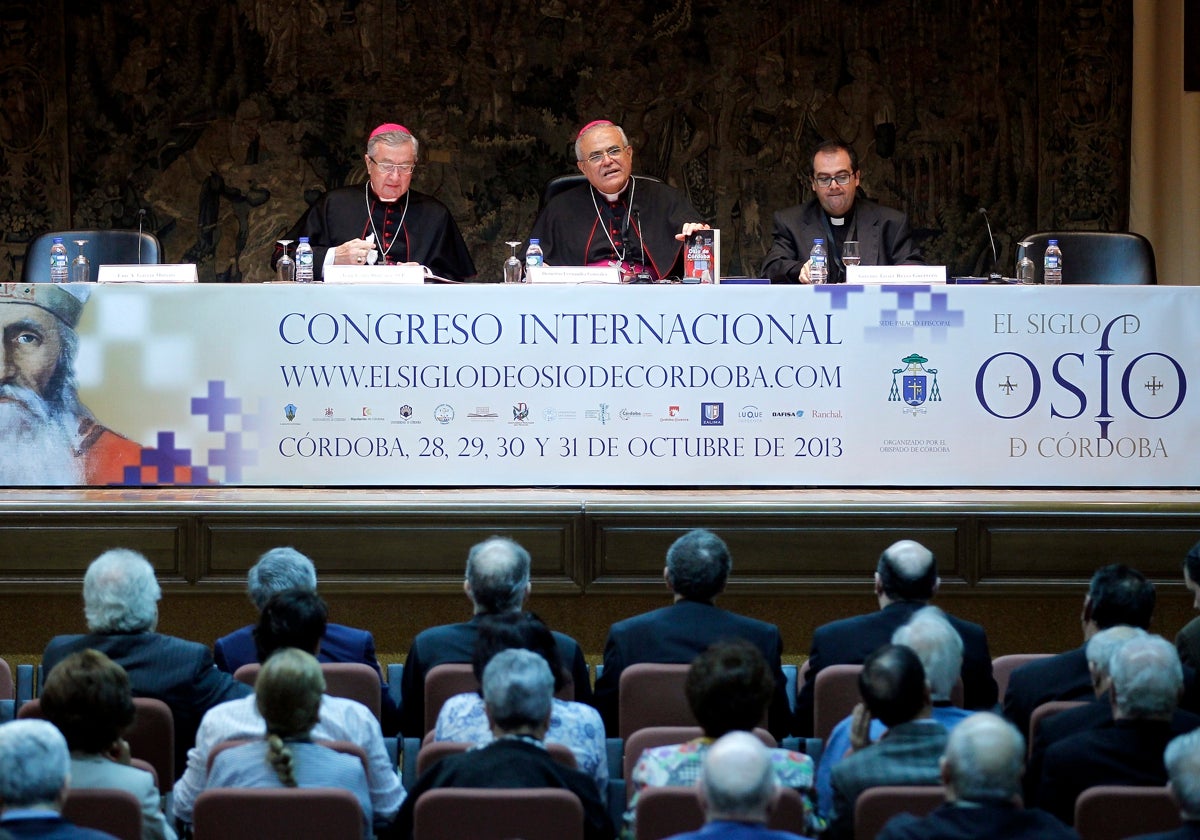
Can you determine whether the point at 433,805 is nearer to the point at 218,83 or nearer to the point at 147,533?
the point at 147,533

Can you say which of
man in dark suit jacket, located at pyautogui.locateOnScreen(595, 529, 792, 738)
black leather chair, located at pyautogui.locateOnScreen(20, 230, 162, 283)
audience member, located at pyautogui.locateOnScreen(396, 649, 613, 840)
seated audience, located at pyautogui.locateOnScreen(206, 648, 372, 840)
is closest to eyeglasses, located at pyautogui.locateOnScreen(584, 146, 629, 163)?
black leather chair, located at pyautogui.locateOnScreen(20, 230, 162, 283)

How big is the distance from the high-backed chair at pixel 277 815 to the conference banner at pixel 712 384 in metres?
3.14

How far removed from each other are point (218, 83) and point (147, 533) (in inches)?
204

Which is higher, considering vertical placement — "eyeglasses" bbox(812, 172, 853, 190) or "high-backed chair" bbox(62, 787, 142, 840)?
"eyeglasses" bbox(812, 172, 853, 190)

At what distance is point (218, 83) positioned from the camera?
10.2 metres

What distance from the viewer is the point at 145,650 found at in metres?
4.02

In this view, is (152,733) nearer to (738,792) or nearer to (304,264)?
(738,792)

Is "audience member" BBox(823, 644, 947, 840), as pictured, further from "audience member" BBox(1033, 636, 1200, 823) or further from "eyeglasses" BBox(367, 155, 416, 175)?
"eyeglasses" BBox(367, 155, 416, 175)

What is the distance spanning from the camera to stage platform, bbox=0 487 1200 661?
5797 mm

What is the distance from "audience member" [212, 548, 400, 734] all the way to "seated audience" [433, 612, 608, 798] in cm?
47

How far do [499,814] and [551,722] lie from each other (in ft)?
2.39

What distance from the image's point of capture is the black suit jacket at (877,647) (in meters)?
4.23

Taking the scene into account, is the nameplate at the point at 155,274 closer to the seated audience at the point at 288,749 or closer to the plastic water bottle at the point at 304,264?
the plastic water bottle at the point at 304,264

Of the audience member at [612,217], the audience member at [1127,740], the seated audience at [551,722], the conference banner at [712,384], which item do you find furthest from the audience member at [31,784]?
the audience member at [612,217]
